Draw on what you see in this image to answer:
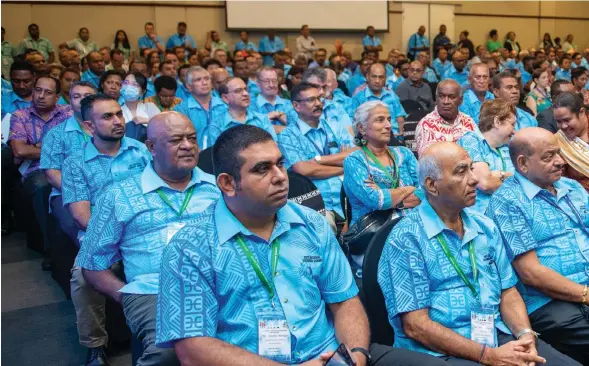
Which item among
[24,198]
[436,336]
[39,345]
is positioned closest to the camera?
[436,336]

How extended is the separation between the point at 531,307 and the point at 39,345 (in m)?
2.40

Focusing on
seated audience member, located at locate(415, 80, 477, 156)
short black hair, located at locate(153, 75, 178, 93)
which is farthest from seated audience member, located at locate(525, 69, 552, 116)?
short black hair, located at locate(153, 75, 178, 93)

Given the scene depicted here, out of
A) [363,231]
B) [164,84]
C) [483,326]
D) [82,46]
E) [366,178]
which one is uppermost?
[82,46]

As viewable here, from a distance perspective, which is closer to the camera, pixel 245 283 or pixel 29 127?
pixel 245 283

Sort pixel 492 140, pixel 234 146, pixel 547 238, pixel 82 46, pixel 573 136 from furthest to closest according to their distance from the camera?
pixel 82 46 → pixel 573 136 → pixel 492 140 → pixel 547 238 → pixel 234 146

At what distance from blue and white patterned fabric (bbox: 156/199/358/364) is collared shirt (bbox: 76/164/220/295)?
625mm

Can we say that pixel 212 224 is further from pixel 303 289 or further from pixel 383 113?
pixel 383 113

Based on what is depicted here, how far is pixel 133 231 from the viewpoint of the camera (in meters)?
2.46

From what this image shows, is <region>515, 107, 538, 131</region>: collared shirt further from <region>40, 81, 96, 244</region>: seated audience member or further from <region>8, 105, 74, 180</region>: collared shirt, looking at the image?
<region>8, 105, 74, 180</region>: collared shirt

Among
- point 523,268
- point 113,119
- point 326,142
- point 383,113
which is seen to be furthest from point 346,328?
point 326,142

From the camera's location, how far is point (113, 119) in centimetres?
337

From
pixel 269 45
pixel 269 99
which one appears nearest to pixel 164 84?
pixel 269 99

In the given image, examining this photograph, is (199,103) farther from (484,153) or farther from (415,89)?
(415,89)

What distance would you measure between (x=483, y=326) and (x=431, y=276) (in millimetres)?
242
